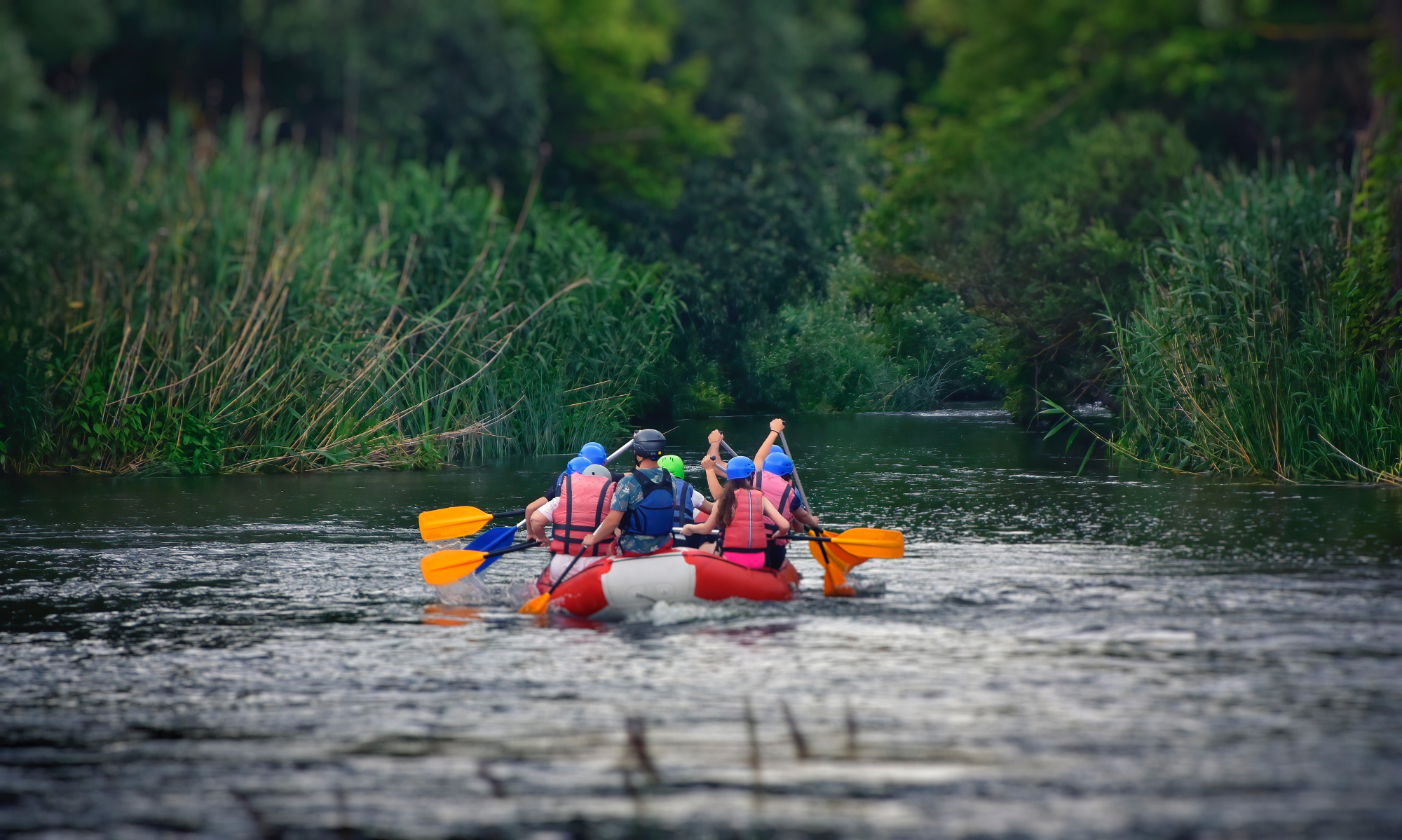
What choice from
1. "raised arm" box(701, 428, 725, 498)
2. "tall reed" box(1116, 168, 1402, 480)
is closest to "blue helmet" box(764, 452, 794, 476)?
"raised arm" box(701, 428, 725, 498)

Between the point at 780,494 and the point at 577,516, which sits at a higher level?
the point at 780,494

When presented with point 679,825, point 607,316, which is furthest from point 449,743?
point 607,316

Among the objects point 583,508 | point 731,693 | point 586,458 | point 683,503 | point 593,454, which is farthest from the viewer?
point 593,454

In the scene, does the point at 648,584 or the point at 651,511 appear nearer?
the point at 648,584

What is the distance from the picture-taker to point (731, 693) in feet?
24.7

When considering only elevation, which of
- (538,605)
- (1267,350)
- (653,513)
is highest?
(1267,350)

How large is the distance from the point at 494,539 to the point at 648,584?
2248 mm

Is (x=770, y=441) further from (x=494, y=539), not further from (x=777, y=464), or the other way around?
(x=494, y=539)

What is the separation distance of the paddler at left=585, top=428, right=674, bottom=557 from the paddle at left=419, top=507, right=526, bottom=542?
6.19 feet

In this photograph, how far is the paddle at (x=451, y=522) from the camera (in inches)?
469

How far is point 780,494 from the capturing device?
418 inches

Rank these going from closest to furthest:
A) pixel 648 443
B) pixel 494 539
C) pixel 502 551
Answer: pixel 648 443, pixel 502 551, pixel 494 539

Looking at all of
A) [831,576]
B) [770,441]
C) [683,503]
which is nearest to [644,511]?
[683,503]

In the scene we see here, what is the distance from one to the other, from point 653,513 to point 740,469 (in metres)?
0.62
